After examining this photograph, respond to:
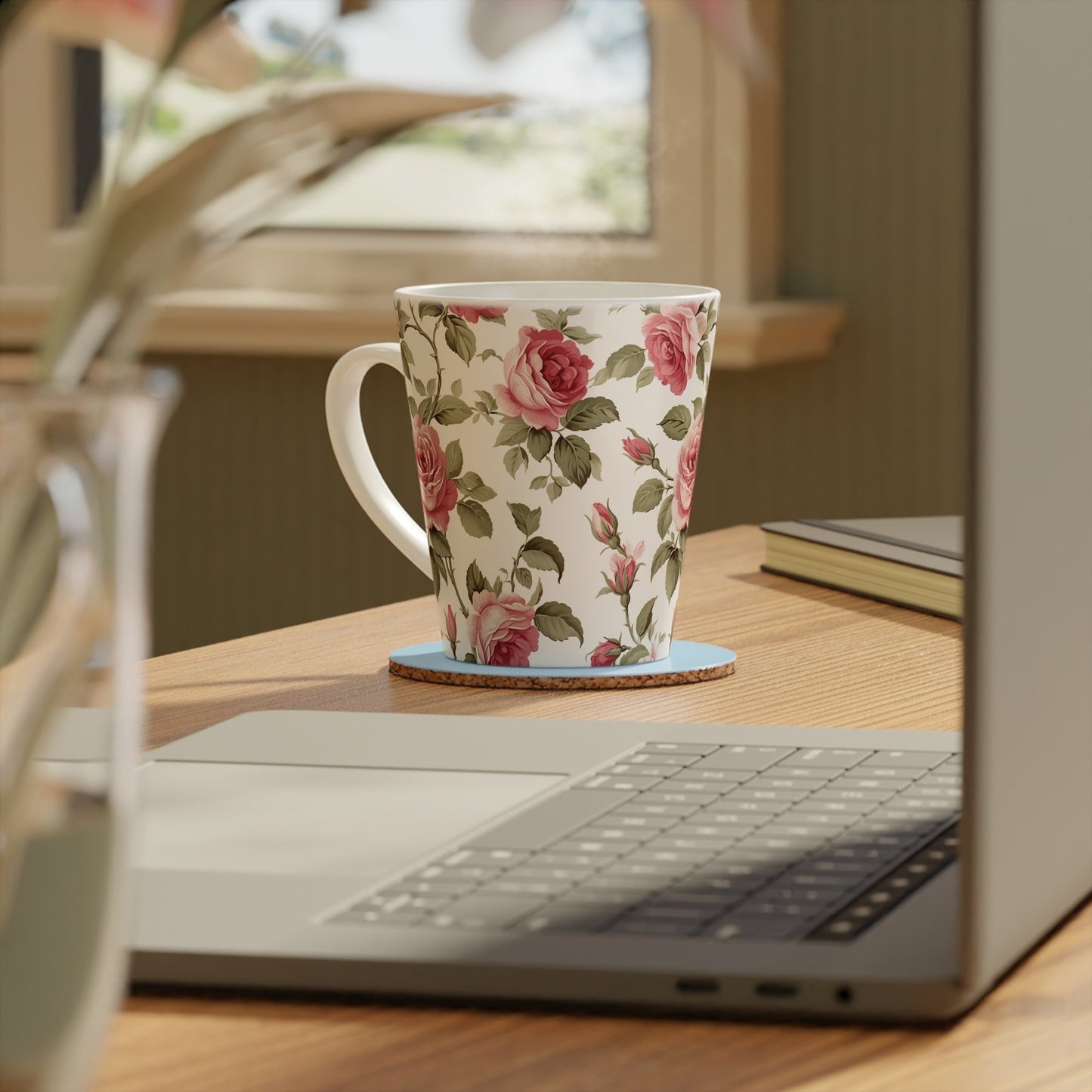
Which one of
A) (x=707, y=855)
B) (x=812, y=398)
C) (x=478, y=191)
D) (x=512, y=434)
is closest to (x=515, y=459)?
(x=512, y=434)

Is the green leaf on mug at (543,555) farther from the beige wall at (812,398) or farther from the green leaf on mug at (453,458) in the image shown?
the beige wall at (812,398)

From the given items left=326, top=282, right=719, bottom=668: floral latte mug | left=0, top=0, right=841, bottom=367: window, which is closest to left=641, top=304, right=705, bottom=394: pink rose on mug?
left=326, top=282, right=719, bottom=668: floral latte mug

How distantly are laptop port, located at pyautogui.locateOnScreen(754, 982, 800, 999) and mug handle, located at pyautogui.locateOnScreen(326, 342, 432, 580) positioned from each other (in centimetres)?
36

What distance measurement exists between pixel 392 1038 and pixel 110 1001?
10 centimetres

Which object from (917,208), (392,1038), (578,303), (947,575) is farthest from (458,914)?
(917,208)

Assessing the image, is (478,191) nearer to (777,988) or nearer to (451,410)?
(451,410)

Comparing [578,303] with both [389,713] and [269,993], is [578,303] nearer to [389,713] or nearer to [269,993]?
[389,713]

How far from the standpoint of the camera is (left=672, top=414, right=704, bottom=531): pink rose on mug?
0.62m

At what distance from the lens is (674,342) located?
60cm

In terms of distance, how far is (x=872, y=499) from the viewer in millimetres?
1758

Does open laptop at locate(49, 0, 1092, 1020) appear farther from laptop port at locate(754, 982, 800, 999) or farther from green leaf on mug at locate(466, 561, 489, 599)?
green leaf on mug at locate(466, 561, 489, 599)

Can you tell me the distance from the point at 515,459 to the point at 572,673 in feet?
0.25

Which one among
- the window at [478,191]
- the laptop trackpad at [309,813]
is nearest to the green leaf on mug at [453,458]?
the laptop trackpad at [309,813]

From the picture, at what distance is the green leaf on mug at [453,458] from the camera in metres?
0.61
